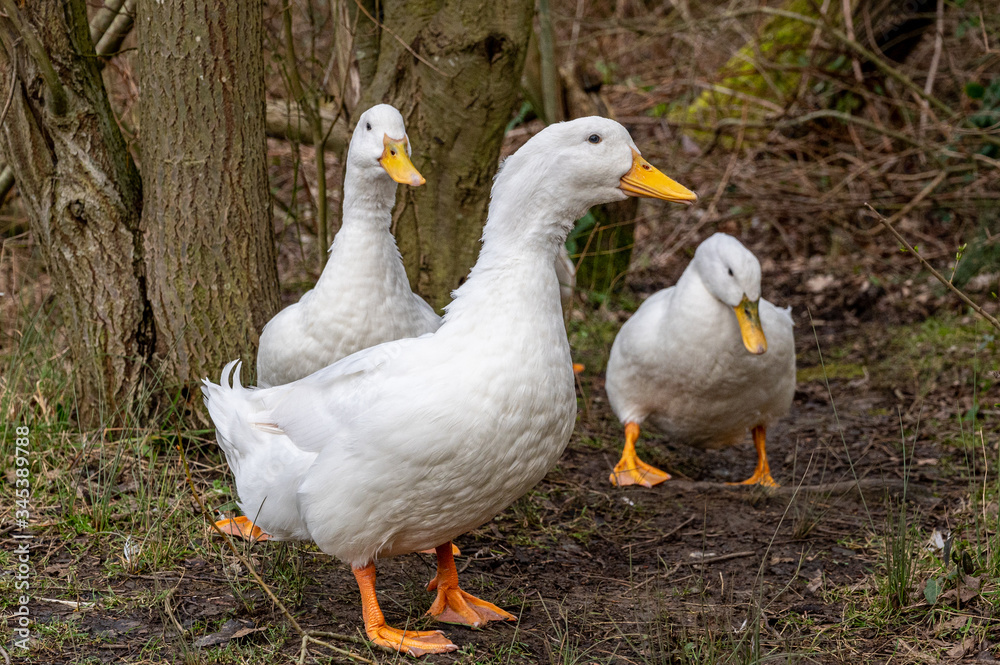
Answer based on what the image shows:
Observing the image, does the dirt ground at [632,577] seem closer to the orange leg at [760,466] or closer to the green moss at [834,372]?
the orange leg at [760,466]

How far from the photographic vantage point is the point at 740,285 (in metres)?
4.40

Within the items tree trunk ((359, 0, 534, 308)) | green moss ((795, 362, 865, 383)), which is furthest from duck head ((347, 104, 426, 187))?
green moss ((795, 362, 865, 383))

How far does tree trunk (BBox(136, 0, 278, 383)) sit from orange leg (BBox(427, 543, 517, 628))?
1655mm

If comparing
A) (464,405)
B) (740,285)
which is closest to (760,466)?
(740,285)

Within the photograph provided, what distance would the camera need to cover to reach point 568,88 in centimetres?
719

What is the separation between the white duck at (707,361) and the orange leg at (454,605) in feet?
5.30

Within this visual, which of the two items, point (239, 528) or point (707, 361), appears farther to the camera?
point (707, 361)

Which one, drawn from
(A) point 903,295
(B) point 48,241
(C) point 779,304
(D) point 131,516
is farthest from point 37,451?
(A) point 903,295

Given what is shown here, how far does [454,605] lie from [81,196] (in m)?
2.64

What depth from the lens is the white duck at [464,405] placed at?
2604mm

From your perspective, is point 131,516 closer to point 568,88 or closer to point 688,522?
point 688,522

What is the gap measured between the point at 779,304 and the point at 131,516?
5608mm

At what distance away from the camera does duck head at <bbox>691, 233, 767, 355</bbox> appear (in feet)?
14.4

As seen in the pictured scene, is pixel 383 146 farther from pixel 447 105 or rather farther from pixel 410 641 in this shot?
pixel 410 641
